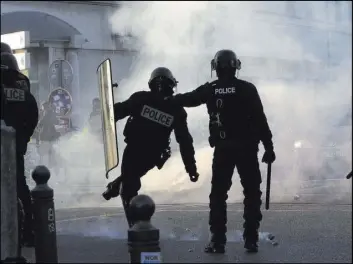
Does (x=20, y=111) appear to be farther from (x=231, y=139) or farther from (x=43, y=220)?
(x=231, y=139)

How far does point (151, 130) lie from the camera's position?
5309mm

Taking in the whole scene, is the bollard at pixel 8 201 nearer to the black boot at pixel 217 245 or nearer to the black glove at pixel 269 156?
the black boot at pixel 217 245

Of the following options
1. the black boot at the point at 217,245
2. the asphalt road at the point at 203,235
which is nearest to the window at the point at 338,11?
the asphalt road at the point at 203,235

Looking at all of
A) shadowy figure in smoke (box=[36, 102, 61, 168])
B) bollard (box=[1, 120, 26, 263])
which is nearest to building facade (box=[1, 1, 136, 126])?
shadowy figure in smoke (box=[36, 102, 61, 168])

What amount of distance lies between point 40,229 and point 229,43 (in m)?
13.7

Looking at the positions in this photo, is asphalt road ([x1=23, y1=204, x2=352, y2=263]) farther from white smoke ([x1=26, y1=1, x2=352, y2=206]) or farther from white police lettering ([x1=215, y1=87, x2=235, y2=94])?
white smoke ([x1=26, y1=1, x2=352, y2=206])

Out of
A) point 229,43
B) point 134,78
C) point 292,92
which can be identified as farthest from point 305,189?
point 134,78

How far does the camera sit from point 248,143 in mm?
5133

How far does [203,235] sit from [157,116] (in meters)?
1.45

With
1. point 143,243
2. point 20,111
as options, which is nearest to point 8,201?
point 143,243

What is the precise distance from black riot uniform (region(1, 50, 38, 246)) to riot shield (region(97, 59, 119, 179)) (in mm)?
532

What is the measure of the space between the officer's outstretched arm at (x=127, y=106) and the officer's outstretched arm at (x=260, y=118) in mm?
829

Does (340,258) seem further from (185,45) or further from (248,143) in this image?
(185,45)

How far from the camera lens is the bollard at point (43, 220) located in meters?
4.40
